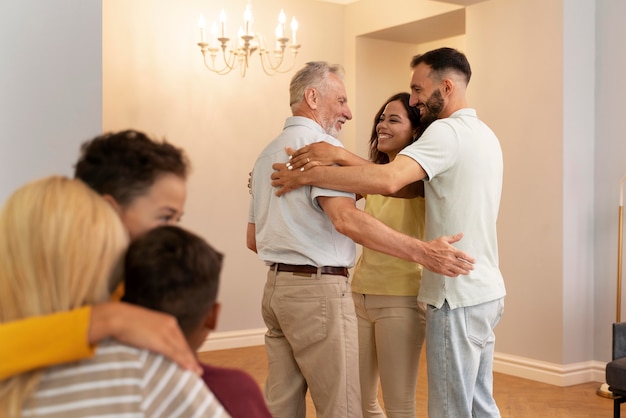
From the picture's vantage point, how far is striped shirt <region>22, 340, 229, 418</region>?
112 centimetres

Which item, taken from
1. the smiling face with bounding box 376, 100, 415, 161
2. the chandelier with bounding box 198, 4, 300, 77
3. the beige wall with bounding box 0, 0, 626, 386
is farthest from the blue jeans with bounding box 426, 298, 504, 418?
the chandelier with bounding box 198, 4, 300, 77

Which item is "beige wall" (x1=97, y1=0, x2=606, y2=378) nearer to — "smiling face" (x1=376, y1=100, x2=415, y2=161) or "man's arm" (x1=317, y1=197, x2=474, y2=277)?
"smiling face" (x1=376, y1=100, x2=415, y2=161)

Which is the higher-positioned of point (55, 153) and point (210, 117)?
point (210, 117)

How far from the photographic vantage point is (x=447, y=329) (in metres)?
2.65

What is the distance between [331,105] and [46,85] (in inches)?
40.7

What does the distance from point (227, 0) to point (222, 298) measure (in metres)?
2.52

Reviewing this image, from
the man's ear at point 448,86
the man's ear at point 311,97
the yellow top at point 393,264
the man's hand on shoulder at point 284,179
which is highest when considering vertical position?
the man's ear at point 448,86

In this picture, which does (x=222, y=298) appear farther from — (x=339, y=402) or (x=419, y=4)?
(x=339, y=402)

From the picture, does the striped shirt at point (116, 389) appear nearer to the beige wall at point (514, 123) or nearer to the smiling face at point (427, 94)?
the smiling face at point (427, 94)

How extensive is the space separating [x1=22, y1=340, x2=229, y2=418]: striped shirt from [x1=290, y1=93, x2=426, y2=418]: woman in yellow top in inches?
76.8

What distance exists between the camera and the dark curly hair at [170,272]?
1.19m

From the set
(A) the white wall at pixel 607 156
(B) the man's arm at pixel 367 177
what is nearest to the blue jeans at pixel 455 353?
(B) the man's arm at pixel 367 177

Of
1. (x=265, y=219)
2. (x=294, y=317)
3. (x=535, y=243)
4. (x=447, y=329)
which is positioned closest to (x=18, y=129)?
(x=265, y=219)

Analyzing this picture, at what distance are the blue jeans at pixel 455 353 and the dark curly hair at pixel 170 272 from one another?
157 cm
